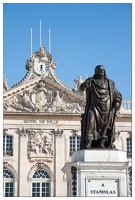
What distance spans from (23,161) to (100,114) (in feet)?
85.8

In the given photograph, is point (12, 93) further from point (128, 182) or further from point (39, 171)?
point (128, 182)

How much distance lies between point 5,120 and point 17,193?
4.99 metres

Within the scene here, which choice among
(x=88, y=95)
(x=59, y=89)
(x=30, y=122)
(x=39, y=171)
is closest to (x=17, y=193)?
(x=39, y=171)

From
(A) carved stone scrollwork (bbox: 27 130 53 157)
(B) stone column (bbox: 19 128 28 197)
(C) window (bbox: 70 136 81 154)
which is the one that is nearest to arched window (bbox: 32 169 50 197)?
(B) stone column (bbox: 19 128 28 197)

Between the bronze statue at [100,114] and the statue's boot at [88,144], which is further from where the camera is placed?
the bronze statue at [100,114]

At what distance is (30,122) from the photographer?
3738 cm

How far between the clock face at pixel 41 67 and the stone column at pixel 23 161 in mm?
4107

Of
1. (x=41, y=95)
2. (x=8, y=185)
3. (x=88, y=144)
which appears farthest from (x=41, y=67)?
(x=88, y=144)

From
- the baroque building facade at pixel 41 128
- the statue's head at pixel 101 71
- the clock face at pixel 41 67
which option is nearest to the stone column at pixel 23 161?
the baroque building facade at pixel 41 128

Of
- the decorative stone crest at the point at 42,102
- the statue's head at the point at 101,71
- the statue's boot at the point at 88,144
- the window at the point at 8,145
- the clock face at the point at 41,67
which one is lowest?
the window at the point at 8,145

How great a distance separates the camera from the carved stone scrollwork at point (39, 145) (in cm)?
3675

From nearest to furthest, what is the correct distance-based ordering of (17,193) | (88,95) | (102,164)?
(102,164)
(88,95)
(17,193)

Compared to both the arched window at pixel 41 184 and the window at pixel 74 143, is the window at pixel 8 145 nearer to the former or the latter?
the arched window at pixel 41 184

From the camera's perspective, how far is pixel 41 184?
36.2 m
